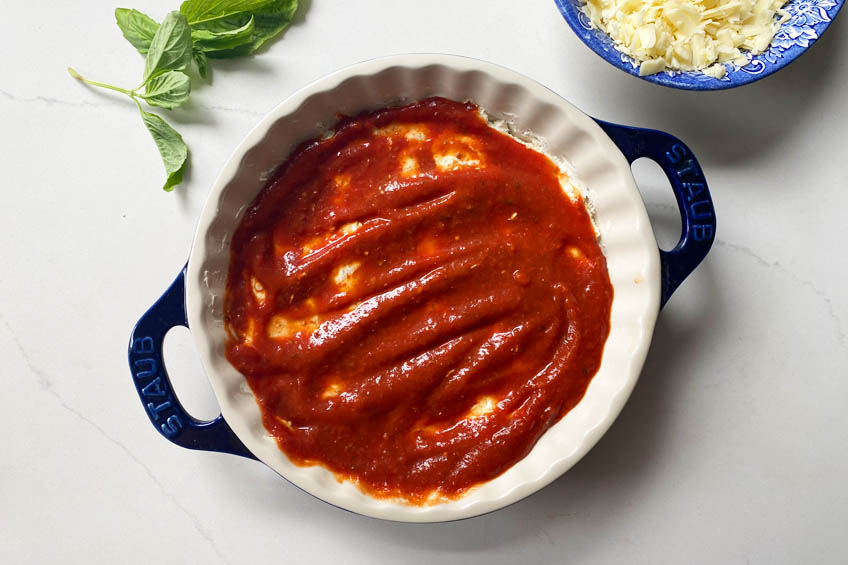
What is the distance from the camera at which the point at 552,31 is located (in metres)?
1.82

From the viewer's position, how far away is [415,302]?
1.63 meters

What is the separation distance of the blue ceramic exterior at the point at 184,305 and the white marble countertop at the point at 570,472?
22 cm

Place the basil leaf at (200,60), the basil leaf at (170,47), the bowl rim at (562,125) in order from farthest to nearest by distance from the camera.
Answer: the basil leaf at (200,60), the basil leaf at (170,47), the bowl rim at (562,125)

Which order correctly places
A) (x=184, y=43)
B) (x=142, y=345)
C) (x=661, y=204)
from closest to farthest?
(x=142, y=345), (x=184, y=43), (x=661, y=204)

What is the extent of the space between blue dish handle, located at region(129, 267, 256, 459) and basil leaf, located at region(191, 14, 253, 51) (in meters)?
0.63

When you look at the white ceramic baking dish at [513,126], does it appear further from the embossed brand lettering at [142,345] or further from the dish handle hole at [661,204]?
the dish handle hole at [661,204]

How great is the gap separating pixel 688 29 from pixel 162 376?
5.04 ft

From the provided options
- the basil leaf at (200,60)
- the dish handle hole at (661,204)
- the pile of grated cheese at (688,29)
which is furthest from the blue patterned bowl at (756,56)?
the basil leaf at (200,60)

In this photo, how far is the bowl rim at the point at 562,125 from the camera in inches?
60.6

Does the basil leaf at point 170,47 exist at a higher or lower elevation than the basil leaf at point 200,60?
higher

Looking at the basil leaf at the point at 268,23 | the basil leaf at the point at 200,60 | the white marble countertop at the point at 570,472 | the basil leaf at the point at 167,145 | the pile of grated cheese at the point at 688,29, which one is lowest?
the white marble countertop at the point at 570,472

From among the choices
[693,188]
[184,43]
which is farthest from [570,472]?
[184,43]

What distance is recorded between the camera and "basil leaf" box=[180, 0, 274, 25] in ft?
5.60

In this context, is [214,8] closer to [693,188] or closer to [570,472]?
[693,188]
